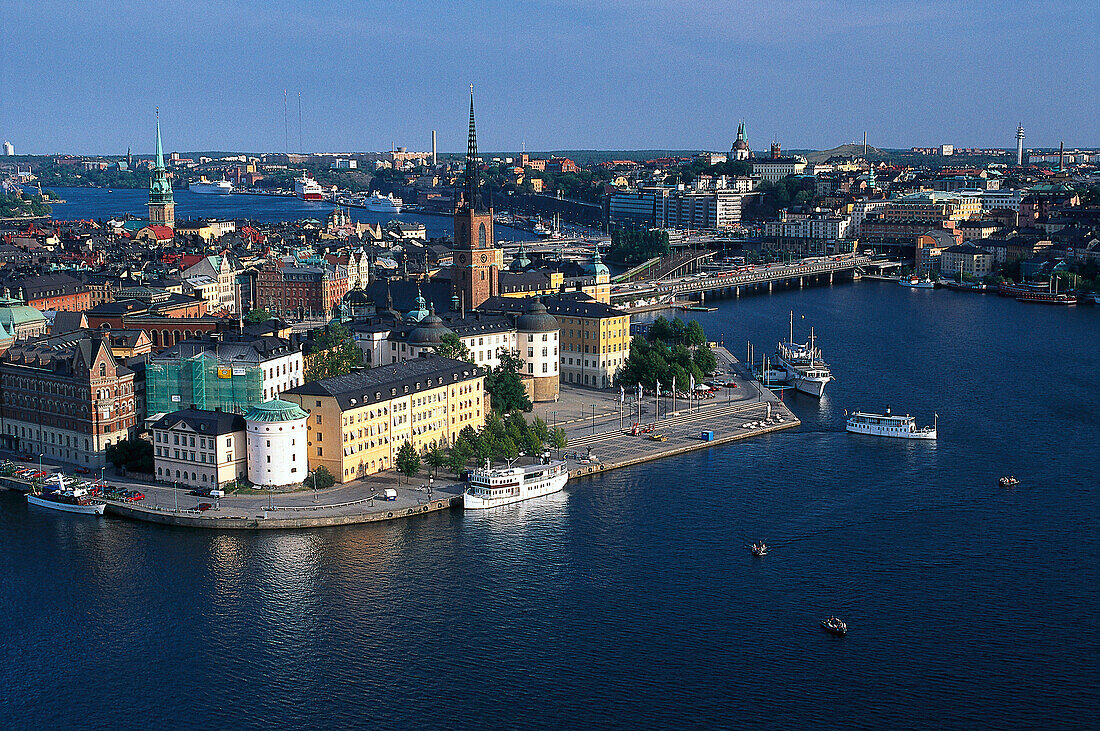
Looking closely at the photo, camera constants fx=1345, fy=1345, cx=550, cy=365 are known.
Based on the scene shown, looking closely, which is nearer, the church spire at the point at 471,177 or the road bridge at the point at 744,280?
the church spire at the point at 471,177

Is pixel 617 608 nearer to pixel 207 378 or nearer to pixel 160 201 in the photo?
pixel 207 378

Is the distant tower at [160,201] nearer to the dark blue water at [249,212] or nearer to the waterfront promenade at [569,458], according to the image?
the dark blue water at [249,212]

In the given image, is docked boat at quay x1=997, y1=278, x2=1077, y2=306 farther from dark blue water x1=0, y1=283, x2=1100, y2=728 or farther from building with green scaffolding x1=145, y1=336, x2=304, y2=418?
building with green scaffolding x1=145, y1=336, x2=304, y2=418

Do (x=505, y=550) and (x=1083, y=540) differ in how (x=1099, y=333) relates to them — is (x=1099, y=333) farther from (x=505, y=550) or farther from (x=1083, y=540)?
(x=505, y=550)

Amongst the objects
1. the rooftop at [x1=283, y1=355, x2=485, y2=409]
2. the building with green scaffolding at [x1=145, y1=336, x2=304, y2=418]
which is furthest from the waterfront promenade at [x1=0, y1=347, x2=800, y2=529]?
the building with green scaffolding at [x1=145, y1=336, x2=304, y2=418]

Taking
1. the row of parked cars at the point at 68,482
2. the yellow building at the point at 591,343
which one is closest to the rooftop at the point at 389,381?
the row of parked cars at the point at 68,482

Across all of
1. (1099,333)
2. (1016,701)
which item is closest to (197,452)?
(1016,701)
